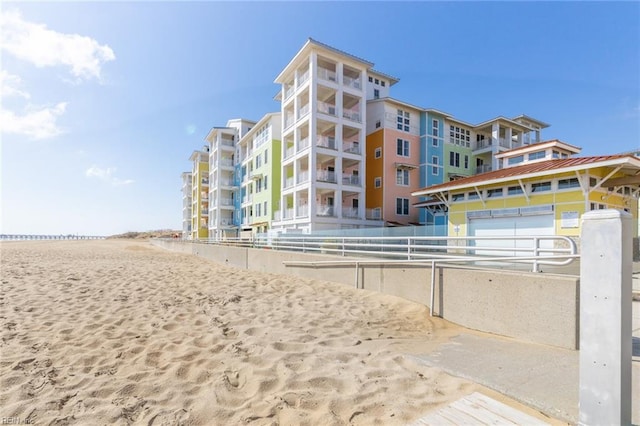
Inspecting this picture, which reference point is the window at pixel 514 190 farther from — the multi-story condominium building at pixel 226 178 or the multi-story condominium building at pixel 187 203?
the multi-story condominium building at pixel 187 203

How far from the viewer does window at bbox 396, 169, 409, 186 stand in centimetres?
3062

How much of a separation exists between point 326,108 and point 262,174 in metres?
12.4

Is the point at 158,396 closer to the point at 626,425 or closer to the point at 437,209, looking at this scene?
the point at 626,425

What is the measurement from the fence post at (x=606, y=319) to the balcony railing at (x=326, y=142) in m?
25.4

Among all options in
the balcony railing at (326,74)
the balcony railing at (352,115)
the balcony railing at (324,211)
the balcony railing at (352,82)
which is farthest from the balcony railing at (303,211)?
the balcony railing at (352,82)

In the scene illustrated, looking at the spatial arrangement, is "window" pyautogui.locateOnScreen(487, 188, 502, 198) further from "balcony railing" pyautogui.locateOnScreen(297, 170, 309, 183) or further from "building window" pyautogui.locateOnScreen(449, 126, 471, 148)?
"building window" pyautogui.locateOnScreen(449, 126, 471, 148)

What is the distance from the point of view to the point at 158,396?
3400 millimetres

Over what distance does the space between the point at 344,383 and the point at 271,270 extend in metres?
10.6

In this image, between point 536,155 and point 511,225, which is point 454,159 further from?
point 511,225

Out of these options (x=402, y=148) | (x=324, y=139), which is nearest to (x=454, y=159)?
(x=402, y=148)

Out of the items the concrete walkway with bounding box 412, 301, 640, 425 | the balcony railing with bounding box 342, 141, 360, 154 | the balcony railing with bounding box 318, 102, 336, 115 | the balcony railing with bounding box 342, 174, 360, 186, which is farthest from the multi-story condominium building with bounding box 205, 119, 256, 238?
the concrete walkway with bounding box 412, 301, 640, 425

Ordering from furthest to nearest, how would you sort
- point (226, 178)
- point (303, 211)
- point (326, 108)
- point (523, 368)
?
point (226, 178), point (326, 108), point (303, 211), point (523, 368)

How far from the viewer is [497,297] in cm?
555

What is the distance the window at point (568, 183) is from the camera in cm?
1473
